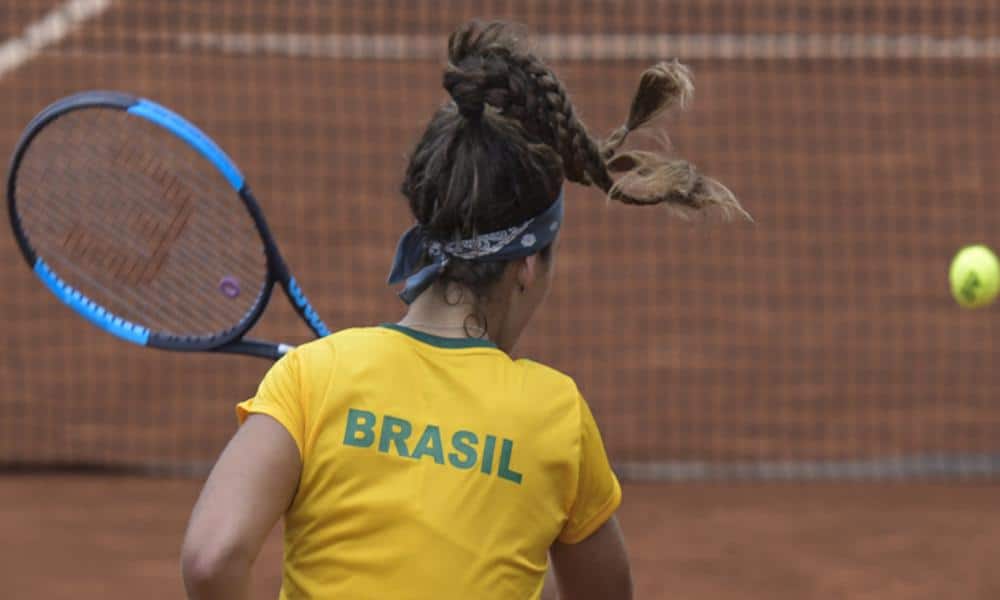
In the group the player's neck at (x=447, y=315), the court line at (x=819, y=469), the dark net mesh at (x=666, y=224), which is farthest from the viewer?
the dark net mesh at (x=666, y=224)

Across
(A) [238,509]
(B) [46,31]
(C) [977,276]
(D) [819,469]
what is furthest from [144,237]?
(B) [46,31]

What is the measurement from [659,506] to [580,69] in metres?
4.22

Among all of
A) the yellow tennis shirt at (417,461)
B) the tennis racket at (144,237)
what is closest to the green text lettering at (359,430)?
the yellow tennis shirt at (417,461)

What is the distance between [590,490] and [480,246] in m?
0.34

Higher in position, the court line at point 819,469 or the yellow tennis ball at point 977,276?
the yellow tennis ball at point 977,276

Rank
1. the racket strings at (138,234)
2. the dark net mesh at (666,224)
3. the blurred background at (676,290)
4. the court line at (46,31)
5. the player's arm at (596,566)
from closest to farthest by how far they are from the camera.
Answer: the player's arm at (596,566), the racket strings at (138,234), the blurred background at (676,290), the dark net mesh at (666,224), the court line at (46,31)

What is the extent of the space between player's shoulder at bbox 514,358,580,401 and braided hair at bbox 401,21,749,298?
4.5 inches

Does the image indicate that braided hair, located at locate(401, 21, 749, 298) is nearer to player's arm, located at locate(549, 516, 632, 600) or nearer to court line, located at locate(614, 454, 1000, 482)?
player's arm, located at locate(549, 516, 632, 600)

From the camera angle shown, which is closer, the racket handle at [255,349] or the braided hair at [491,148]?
the braided hair at [491,148]

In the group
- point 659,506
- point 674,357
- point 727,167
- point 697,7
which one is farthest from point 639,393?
point 697,7

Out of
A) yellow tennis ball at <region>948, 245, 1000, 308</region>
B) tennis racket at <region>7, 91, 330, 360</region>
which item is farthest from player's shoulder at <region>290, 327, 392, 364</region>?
yellow tennis ball at <region>948, 245, 1000, 308</region>

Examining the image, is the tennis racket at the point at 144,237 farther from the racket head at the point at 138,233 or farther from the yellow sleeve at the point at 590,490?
the yellow sleeve at the point at 590,490

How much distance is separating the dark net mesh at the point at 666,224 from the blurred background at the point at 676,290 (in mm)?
17

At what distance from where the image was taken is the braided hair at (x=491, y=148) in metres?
2.15
